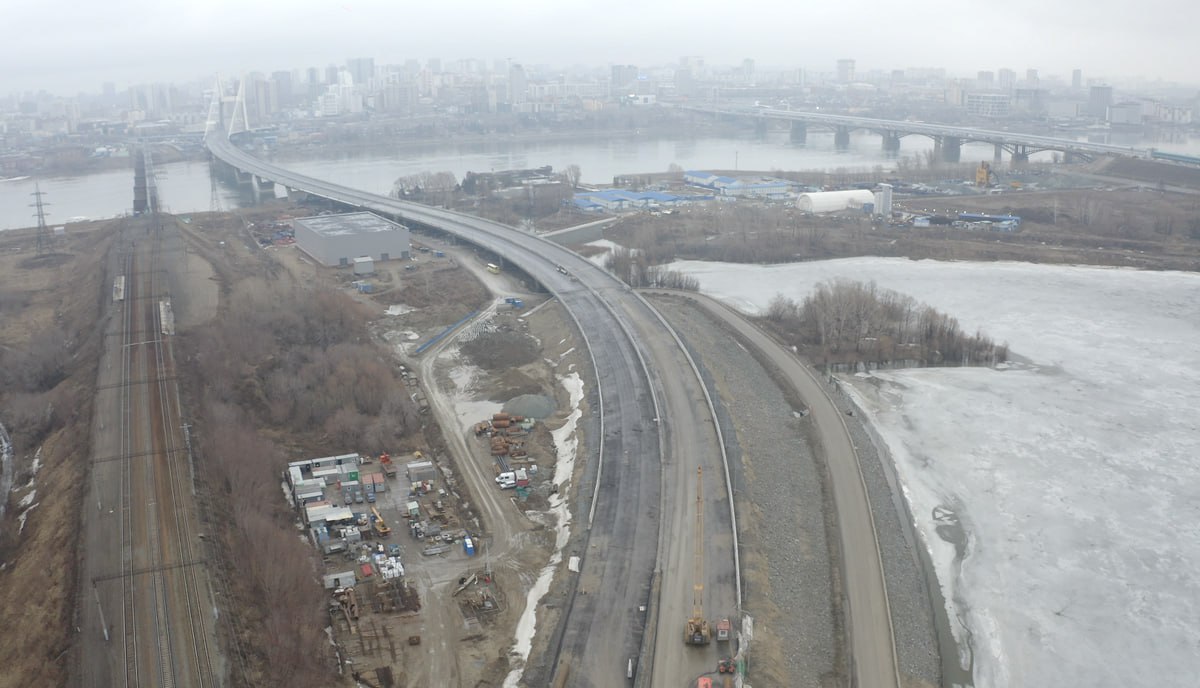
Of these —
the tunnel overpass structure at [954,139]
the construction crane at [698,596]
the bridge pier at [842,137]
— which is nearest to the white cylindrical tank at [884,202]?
the tunnel overpass structure at [954,139]

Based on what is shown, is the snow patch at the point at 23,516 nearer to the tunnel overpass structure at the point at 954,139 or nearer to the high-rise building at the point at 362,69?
the tunnel overpass structure at the point at 954,139

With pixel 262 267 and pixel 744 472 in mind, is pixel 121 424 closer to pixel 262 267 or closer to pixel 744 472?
pixel 744 472

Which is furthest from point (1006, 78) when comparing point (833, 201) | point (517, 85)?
point (833, 201)

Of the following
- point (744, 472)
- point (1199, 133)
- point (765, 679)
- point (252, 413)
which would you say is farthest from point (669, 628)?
point (1199, 133)

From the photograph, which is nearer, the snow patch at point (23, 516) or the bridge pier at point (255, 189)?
the snow patch at point (23, 516)

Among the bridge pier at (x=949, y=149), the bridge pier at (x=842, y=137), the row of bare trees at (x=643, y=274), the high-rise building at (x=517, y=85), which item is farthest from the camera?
the high-rise building at (x=517, y=85)

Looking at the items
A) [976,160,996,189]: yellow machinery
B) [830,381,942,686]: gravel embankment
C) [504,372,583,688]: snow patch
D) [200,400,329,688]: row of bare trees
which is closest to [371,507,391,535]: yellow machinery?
[200,400,329,688]: row of bare trees
